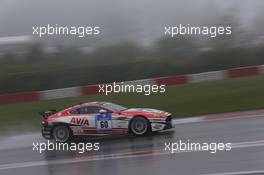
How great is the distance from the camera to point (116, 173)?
9383mm

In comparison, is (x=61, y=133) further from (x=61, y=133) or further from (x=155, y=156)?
(x=155, y=156)

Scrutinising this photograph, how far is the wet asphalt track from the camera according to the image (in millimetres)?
9367

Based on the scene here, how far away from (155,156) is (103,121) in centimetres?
318

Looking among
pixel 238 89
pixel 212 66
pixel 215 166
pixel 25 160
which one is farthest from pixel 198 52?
pixel 215 166

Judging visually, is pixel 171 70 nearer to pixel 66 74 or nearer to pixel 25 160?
pixel 66 74

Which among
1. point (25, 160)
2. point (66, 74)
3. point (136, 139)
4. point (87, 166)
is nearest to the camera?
point (87, 166)

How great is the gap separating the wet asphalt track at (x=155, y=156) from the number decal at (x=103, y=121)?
0.35 metres

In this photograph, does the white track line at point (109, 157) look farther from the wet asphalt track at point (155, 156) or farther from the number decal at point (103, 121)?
the number decal at point (103, 121)

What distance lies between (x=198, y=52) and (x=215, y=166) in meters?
17.4

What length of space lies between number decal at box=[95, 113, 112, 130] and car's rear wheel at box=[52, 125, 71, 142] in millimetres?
817

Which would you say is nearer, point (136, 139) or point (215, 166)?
point (215, 166)

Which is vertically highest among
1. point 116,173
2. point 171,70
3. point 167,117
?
point 171,70

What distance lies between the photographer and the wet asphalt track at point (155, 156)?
9367mm

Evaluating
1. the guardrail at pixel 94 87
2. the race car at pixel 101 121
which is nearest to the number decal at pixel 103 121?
the race car at pixel 101 121
